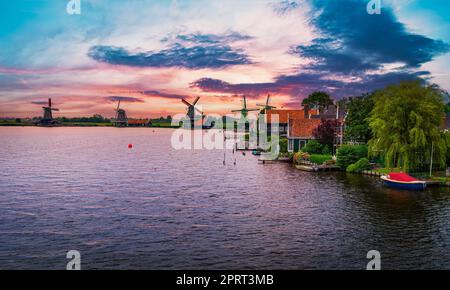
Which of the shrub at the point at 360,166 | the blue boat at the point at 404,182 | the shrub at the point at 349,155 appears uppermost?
the shrub at the point at 349,155

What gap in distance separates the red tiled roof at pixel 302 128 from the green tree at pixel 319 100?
6925 centimetres

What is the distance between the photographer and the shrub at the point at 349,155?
67.5 m

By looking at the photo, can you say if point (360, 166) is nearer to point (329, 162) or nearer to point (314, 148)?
point (329, 162)

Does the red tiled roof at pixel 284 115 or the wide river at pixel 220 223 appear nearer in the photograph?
the wide river at pixel 220 223

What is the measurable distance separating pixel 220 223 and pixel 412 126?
35.5 m

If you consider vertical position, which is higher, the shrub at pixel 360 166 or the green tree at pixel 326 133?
the green tree at pixel 326 133

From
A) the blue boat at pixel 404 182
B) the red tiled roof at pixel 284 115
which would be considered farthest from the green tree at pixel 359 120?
the red tiled roof at pixel 284 115

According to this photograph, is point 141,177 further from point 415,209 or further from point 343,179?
point 415,209

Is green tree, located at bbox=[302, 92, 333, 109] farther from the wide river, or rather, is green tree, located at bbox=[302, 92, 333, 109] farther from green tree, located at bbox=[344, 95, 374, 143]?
the wide river

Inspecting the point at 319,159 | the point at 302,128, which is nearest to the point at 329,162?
the point at 319,159

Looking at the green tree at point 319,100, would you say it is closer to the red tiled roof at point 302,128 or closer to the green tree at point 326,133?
the red tiled roof at point 302,128

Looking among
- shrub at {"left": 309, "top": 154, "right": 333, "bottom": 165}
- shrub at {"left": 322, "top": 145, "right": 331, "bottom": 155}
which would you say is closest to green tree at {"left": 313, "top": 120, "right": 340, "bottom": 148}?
shrub at {"left": 322, "top": 145, "right": 331, "bottom": 155}

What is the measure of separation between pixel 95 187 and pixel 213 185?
1589cm

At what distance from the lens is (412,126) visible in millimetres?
55750
